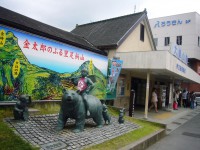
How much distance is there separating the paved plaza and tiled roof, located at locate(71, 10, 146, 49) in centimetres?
805

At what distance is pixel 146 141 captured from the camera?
8.54 meters

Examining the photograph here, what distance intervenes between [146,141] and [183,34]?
98.1 ft

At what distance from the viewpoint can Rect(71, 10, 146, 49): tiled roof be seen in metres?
16.3

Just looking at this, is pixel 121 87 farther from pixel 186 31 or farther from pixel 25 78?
pixel 186 31

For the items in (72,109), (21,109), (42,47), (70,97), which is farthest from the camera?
(42,47)

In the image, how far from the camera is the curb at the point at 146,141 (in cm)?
738

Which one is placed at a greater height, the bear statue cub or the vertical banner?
the vertical banner

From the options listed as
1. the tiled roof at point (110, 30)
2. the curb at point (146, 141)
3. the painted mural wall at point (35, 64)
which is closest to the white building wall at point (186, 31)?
the tiled roof at point (110, 30)

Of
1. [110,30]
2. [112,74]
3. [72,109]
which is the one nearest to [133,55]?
[112,74]

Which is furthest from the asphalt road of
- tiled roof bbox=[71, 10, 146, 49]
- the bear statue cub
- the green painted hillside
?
tiled roof bbox=[71, 10, 146, 49]

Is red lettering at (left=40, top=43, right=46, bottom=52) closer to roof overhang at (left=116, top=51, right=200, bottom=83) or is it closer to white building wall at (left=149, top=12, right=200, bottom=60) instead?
roof overhang at (left=116, top=51, right=200, bottom=83)

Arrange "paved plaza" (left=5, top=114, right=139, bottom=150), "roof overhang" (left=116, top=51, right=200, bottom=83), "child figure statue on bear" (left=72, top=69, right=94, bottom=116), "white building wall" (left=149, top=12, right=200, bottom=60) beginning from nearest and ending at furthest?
"paved plaza" (left=5, top=114, right=139, bottom=150) → "child figure statue on bear" (left=72, top=69, right=94, bottom=116) → "roof overhang" (left=116, top=51, right=200, bottom=83) → "white building wall" (left=149, top=12, right=200, bottom=60)

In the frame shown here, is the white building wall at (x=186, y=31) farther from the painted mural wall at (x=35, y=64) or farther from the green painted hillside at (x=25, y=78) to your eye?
the green painted hillside at (x=25, y=78)

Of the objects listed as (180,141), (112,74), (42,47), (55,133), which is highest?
(42,47)
